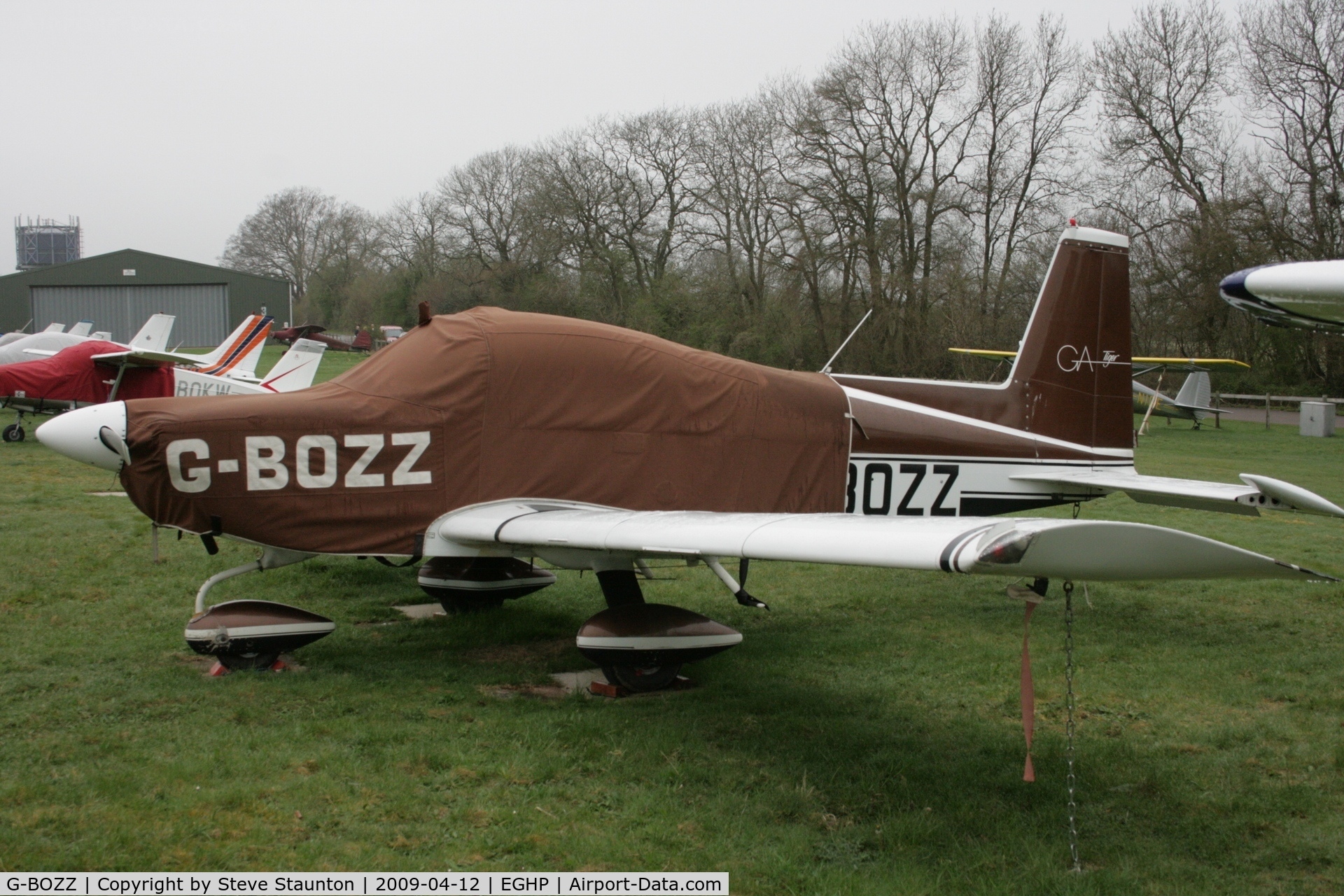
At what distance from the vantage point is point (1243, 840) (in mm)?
3689

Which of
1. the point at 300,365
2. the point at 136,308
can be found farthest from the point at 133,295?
the point at 300,365

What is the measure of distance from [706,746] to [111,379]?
17503mm

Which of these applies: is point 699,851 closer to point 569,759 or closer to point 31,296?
point 569,759

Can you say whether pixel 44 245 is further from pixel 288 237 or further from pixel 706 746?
pixel 706 746

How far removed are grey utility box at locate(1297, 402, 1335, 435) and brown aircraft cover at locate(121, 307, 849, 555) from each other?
27.0 meters

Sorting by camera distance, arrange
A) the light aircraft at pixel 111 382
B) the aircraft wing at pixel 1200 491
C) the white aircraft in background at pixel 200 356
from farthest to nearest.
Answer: the white aircraft in background at pixel 200 356
the light aircraft at pixel 111 382
the aircraft wing at pixel 1200 491

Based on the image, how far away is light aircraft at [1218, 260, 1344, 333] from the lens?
13.6 ft

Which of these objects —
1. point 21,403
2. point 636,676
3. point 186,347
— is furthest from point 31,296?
point 636,676

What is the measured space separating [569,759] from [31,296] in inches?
2608

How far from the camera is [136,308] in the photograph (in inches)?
2336

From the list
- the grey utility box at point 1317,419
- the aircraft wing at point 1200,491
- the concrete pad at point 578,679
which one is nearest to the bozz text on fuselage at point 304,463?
the concrete pad at point 578,679

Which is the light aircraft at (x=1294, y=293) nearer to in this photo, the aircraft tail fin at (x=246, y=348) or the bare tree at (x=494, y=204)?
the aircraft tail fin at (x=246, y=348)

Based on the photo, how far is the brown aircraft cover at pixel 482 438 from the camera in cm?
510

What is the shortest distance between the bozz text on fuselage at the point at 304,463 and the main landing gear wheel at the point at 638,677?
4.95 ft
